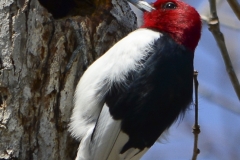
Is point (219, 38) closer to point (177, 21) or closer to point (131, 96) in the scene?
point (131, 96)

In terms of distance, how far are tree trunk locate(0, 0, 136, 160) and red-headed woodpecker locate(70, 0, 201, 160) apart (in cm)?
11

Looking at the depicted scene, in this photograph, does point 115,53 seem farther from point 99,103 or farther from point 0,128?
point 0,128

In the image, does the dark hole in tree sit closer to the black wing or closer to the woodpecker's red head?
the woodpecker's red head

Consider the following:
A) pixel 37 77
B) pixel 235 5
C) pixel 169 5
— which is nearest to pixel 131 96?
pixel 37 77

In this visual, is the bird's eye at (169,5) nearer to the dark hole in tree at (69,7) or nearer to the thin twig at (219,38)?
the dark hole in tree at (69,7)

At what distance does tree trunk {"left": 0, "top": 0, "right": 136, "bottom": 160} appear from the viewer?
2.56 meters

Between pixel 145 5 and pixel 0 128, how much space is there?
1461mm

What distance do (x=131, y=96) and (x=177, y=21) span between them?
2.54 feet

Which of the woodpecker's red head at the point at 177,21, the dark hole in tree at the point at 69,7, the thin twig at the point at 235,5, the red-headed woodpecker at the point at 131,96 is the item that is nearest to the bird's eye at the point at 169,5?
the woodpecker's red head at the point at 177,21

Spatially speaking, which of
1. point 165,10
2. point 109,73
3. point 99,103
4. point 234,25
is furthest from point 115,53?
point 234,25

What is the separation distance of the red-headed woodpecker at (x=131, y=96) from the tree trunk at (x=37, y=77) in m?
0.11

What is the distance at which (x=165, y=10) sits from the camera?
3271 mm

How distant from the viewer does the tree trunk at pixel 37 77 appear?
2.56 metres

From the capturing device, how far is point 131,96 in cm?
262
